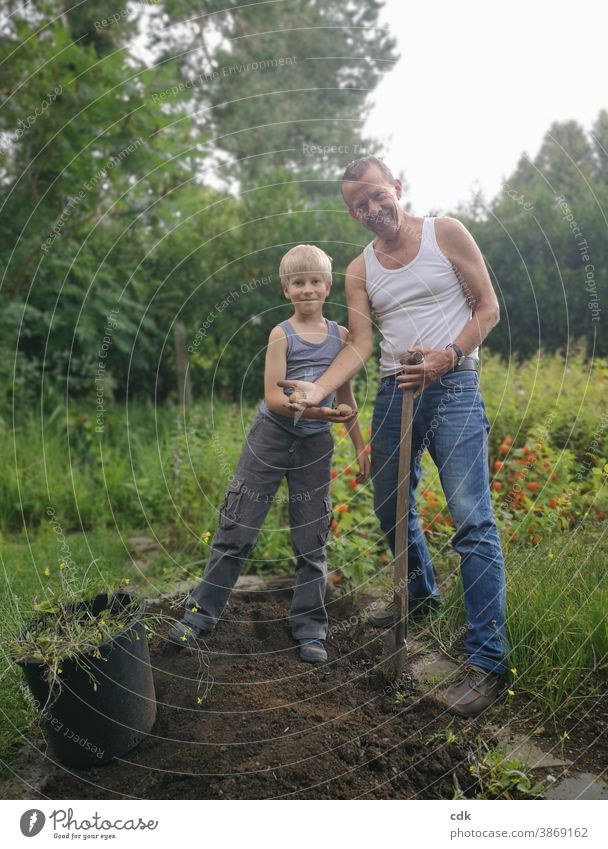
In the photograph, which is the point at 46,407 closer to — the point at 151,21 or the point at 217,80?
the point at 151,21

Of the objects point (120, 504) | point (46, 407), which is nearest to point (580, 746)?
point (120, 504)

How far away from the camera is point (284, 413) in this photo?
125 inches

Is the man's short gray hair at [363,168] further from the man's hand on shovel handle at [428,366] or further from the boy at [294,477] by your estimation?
the man's hand on shovel handle at [428,366]

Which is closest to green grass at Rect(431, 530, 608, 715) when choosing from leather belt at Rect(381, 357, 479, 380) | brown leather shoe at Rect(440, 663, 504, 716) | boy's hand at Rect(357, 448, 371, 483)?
brown leather shoe at Rect(440, 663, 504, 716)

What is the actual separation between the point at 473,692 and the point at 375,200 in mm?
2211

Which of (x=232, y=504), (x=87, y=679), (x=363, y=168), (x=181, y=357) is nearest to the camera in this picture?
(x=87, y=679)

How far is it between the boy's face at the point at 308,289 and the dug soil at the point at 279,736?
5.71ft

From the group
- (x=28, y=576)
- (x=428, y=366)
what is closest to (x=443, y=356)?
(x=428, y=366)

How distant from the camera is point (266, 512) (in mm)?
3404

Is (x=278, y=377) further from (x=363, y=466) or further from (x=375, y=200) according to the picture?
(x=375, y=200)

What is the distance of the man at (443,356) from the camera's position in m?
2.98

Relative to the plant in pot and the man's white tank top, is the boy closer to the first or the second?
the man's white tank top

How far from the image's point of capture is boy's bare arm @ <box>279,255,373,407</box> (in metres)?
3.03

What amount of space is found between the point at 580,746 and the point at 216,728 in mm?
1460
